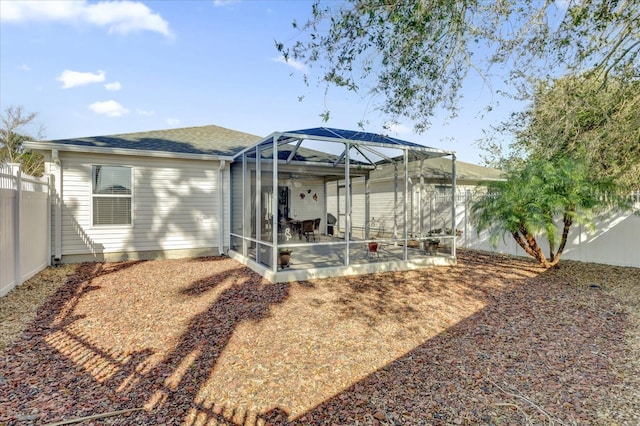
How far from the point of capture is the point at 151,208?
29.0 feet

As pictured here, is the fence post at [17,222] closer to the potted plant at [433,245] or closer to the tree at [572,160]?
the potted plant at [433,245]

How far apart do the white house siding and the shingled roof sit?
1.01 ft

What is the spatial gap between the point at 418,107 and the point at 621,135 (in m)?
3.67

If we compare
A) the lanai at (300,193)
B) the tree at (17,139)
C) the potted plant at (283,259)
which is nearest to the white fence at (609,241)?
the lanai at (300,193)

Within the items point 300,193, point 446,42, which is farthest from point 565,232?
point 300,193

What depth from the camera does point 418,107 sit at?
5.46m

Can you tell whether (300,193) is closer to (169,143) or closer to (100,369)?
(169,143)

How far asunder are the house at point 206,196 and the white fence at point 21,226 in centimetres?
59

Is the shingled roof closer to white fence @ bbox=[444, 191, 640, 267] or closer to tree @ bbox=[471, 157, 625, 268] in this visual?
tree @ bbox=[471, 157, 625, 268]

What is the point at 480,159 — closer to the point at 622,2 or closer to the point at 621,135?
the point at 621,135

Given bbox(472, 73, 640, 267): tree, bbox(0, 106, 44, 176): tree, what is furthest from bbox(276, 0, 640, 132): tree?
bbox(0, 106, 44, 176): tree

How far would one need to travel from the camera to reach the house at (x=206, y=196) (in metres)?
7.34

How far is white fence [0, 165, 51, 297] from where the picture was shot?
528 centimetres

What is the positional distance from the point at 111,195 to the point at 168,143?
7.87 feet
